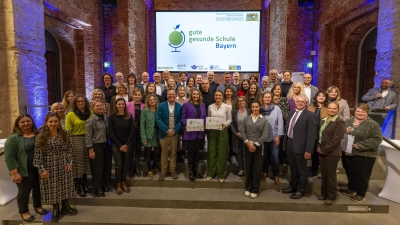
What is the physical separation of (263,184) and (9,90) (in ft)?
18.4

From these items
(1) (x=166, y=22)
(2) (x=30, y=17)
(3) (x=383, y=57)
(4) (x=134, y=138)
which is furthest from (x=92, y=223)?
(1) (x=166, y=22)

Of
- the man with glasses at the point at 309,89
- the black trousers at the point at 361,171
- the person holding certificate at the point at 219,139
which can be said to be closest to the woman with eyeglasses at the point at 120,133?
the person holding certificate at the point at 219,139

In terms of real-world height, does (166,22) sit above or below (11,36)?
above

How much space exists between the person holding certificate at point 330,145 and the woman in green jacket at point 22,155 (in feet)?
13.2

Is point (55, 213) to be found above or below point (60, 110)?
below

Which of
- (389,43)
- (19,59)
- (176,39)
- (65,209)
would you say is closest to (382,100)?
(389,43)

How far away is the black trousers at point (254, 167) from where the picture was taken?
165 inches

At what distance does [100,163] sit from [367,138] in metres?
4.08

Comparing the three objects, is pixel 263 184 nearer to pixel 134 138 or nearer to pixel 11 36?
pixel 134 138

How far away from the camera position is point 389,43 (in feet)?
20.3

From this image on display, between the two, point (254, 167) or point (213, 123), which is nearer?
point (254, 167)

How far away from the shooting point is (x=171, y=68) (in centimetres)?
1102

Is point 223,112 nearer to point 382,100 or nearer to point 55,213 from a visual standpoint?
point 55,213

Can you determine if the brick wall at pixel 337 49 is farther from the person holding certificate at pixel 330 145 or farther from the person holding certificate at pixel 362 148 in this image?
the person holding certificate at pixel 330 145
